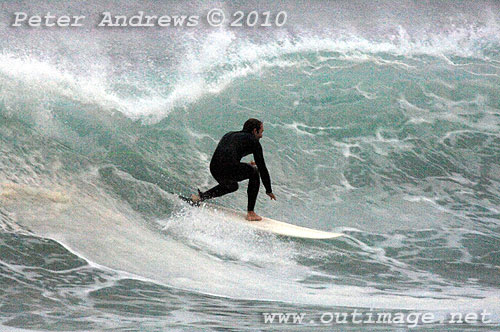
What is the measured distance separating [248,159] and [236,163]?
2508mm

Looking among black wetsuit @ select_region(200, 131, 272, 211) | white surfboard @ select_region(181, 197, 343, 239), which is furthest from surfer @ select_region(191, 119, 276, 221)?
white surfboard @ select_region(181, 197, 343, 239)

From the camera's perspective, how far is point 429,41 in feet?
44.6

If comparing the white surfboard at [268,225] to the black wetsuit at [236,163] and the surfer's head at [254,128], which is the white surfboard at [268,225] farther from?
the surfer's head at [254,128]

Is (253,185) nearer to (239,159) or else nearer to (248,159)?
(239,159)

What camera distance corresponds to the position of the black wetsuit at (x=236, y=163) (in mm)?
7086

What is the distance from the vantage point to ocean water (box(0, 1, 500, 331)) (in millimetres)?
6207

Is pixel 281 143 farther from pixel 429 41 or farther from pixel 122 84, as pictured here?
pixel 429 41

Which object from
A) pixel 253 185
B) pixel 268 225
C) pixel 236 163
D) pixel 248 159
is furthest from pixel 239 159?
pixel 248 159

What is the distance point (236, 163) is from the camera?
716 centimetres

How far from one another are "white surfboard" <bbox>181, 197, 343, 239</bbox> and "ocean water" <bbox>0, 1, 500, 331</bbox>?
0.34ft

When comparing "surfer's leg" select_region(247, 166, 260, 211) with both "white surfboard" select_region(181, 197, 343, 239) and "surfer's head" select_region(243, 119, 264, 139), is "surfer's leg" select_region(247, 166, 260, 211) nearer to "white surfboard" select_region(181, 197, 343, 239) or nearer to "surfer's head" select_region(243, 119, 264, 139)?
"white surfboard" select_region(181, 197, 343, 239)

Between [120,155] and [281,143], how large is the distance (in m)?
2.43

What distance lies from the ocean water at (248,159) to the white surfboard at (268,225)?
0.10 meters

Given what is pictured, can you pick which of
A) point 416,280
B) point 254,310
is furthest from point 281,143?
point 254,310
